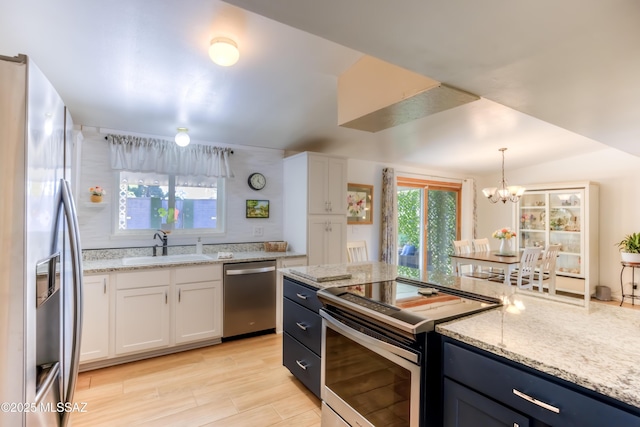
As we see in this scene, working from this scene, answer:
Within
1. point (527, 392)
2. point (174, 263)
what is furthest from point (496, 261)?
point (174, 263)

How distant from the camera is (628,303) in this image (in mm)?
4820

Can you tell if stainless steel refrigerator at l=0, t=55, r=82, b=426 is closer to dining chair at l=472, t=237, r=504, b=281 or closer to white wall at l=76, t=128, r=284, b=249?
white wall at l=76, t=128, r=284, b=249

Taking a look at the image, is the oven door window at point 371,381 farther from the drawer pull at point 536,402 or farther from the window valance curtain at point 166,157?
the window valance curtain at point 166,157

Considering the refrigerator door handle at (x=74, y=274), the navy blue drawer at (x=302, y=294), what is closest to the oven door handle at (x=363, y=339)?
the navy blue drawer at (x=302, y=294)

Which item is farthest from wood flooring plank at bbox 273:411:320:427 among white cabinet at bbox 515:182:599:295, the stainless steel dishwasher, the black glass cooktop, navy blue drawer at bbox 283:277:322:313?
white cabinet at bbox 515:182:599:295

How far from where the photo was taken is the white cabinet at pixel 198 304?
9.89 ft

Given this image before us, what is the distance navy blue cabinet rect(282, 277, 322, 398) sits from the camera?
216 cm

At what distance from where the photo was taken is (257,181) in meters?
3.95

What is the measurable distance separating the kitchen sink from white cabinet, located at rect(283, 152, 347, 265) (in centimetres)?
110

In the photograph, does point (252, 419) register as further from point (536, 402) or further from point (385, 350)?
point (536, 402)

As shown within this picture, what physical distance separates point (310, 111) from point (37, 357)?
269cm

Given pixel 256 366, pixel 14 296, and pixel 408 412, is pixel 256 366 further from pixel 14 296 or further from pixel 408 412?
pixel 14 296

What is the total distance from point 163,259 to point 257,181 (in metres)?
1.41

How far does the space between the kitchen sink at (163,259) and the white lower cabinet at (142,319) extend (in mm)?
262
